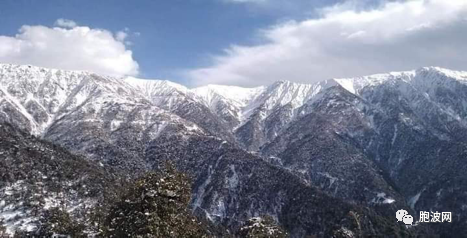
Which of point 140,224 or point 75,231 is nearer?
point 140,224

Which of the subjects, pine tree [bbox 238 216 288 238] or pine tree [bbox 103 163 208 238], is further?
pine tree [bbox 238 216 288 238]

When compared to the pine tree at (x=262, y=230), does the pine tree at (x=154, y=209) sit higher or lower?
higher

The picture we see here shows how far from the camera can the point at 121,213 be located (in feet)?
207

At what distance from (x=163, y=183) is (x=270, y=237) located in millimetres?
26206

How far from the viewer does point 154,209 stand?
60625 mm

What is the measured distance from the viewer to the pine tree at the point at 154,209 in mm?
59000

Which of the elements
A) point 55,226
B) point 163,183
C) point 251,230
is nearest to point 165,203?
point 163,183

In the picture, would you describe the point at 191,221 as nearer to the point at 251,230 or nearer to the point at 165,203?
the point at 165,203

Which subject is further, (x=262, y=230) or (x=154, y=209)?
(x=262, y=230)

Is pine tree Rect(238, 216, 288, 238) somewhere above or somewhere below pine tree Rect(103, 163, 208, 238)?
below

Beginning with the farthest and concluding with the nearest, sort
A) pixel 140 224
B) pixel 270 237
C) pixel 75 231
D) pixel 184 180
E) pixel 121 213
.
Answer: pixel 75 231
pixel 270 237
pixel 184 180
pixel 121 213
pixel 140 224

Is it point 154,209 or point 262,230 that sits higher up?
point 154,209

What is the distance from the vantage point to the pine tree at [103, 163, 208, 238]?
Answer: 59000mm

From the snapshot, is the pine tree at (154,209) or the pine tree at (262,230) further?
the pine tree at (262,230)
